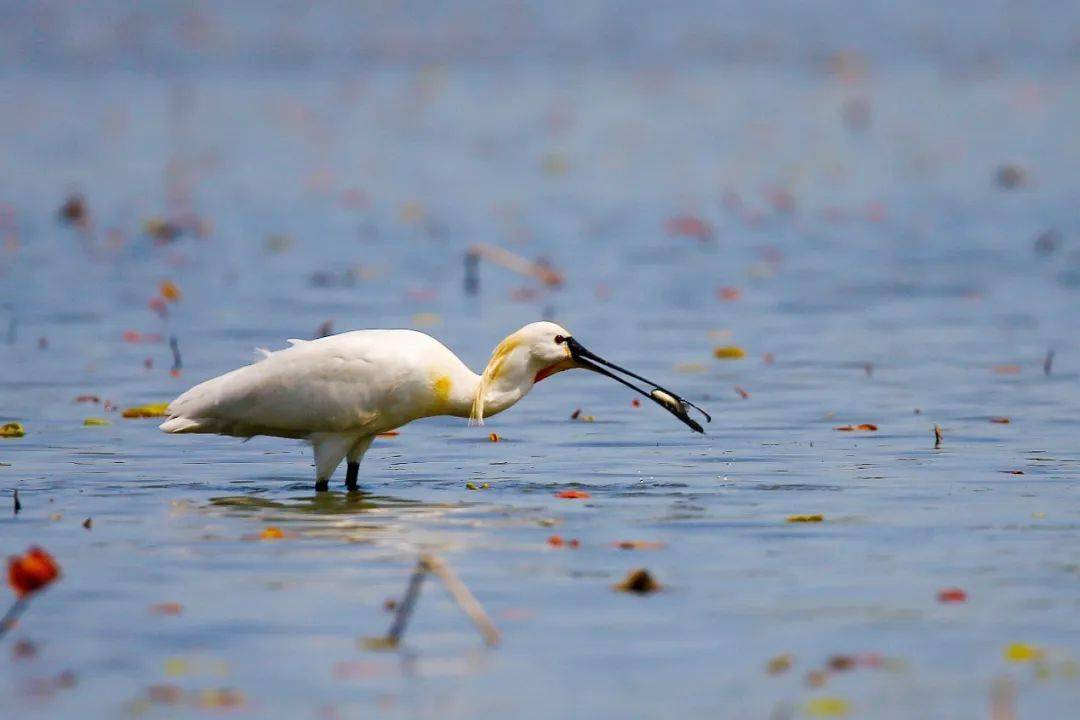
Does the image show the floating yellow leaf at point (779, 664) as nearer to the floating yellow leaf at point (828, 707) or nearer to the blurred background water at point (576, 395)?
the blurred background water at point (576, 395)

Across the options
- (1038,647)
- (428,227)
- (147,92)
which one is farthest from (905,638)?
(147,92)

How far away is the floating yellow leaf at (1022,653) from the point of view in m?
7.27

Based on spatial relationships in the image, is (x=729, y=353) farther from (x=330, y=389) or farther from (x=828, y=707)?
(x=828, y=707)

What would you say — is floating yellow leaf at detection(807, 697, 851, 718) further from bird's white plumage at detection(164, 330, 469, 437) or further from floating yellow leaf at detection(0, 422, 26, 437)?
floating yellow leaf at detection(0, 422, 26, 437)

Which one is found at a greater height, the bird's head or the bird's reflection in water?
the bird's head

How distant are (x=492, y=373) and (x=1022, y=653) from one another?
3930 mm

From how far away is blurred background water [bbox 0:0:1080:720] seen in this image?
733 centimetres

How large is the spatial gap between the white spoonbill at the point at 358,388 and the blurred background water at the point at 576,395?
0.38 metres

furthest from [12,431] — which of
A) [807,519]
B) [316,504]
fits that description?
[807,519]

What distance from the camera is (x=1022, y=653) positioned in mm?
7316

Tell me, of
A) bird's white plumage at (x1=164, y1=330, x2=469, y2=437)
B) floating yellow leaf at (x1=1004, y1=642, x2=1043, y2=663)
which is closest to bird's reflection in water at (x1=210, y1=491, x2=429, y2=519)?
bird's white plumage at (x1=164, y1=330, x2=469, y2=437)

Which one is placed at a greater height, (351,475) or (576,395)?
(576,395)

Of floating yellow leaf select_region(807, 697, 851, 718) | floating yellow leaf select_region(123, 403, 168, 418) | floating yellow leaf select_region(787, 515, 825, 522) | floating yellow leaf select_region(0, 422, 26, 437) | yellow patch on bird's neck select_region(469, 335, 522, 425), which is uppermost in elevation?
yellow patch on bird's neck select_region(469, 335, 522, 425)

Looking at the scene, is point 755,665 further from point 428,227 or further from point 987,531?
point 428,227
